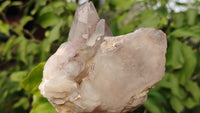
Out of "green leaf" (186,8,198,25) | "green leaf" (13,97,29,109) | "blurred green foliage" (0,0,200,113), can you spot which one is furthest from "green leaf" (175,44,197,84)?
"green leaf" (13,97,29,109)

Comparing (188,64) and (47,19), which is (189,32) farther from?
(47,19)

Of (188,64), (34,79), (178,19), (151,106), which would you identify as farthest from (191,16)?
(34,79)

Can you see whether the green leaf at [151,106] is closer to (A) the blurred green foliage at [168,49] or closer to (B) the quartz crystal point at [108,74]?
(A) the blurred green foliage at [168,49]

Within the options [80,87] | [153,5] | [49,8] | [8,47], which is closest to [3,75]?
[8,47]

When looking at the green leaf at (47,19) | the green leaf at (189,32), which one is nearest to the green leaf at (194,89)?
the green leaf at (189,32)

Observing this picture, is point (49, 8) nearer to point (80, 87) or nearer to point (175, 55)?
point (175, 55)

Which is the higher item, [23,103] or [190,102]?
[23,103]

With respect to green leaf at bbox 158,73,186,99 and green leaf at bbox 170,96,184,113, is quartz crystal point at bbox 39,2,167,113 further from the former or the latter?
green leaf at bbox 170,96,184,113
